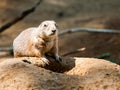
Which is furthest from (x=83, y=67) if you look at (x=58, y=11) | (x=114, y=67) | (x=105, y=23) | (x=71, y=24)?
(x=58, y=11)

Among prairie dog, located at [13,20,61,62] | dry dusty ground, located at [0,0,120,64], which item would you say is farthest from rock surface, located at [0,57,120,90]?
dry dusty ground, located at [0,0,120,64]

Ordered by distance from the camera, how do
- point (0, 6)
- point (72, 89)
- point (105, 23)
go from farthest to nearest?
1. point (0, 6)
2. point (105, 23)
3. point (72, 89)

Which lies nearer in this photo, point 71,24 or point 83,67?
point 83,67

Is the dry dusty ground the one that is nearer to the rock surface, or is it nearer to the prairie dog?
the prairie dog

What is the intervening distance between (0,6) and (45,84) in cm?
918

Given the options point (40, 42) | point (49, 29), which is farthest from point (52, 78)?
point (40, 42)

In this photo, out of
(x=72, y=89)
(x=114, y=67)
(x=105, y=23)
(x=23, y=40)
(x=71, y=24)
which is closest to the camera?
(x=72, y=89)

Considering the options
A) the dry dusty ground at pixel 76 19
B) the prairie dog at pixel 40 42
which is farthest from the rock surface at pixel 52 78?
the dry dusty ground at pixel 76 19

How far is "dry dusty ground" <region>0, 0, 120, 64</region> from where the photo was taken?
345 inches

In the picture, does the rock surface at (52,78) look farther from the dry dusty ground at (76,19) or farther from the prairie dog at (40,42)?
the dry dusty ground at (76,19)

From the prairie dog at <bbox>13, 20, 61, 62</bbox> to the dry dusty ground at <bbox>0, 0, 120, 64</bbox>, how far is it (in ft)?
7.42

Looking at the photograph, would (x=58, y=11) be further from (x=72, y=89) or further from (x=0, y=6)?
(x=72, y=89)

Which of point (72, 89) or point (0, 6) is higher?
point (0, 6)

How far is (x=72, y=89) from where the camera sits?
388 centimetres
